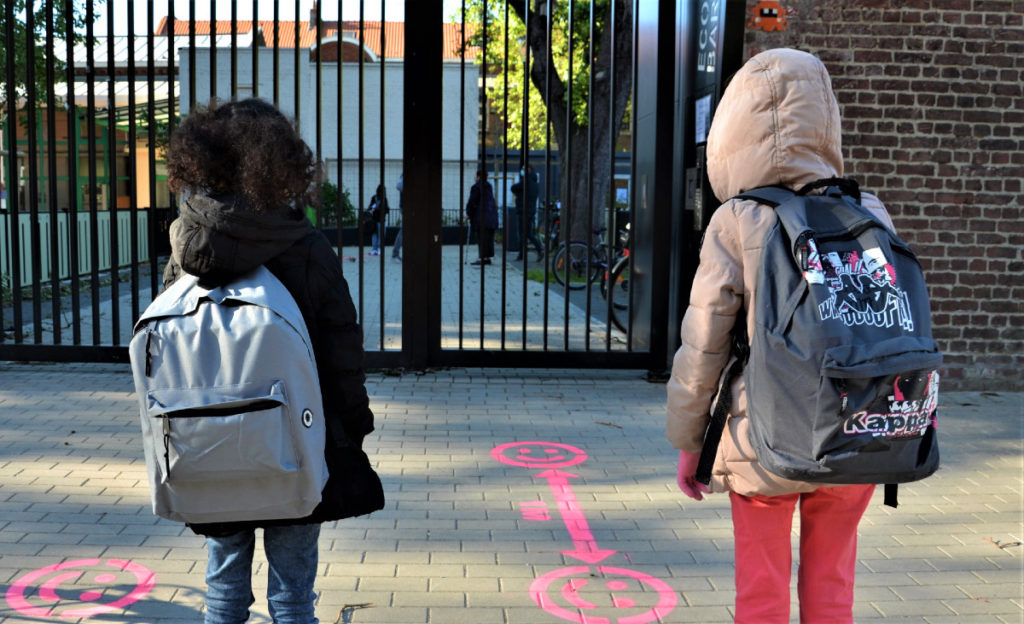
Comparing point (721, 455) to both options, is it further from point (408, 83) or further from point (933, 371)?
point (408, 83)

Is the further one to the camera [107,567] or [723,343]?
[107,567]

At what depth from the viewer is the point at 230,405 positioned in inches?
89.3

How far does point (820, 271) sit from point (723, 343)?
30cm

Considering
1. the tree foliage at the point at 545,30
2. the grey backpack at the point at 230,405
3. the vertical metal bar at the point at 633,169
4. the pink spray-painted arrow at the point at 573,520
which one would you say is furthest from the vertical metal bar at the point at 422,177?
the tree foliage at the point at 545,30

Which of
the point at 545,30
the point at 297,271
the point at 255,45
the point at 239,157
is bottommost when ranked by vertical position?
the point at 297,271

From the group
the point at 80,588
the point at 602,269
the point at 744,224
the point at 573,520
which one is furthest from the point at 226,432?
the point at 602,269

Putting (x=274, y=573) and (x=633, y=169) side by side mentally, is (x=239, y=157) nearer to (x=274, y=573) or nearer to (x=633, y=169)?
(x=274, y=573)

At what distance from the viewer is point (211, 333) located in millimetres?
2305

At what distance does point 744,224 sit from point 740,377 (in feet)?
1.20

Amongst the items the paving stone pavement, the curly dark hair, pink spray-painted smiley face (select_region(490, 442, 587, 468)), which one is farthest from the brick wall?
the curly dark hair

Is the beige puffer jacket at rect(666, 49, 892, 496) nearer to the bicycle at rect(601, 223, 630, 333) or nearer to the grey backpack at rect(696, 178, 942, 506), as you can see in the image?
the grey backpack at rect(696, 178, 942, 506)

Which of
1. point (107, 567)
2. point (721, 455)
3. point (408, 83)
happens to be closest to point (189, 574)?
point (107, 567)

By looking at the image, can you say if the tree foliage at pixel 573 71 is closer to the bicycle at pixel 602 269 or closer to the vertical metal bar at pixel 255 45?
the bicycle at pixel 602 269

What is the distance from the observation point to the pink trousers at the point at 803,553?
7.95 feet
